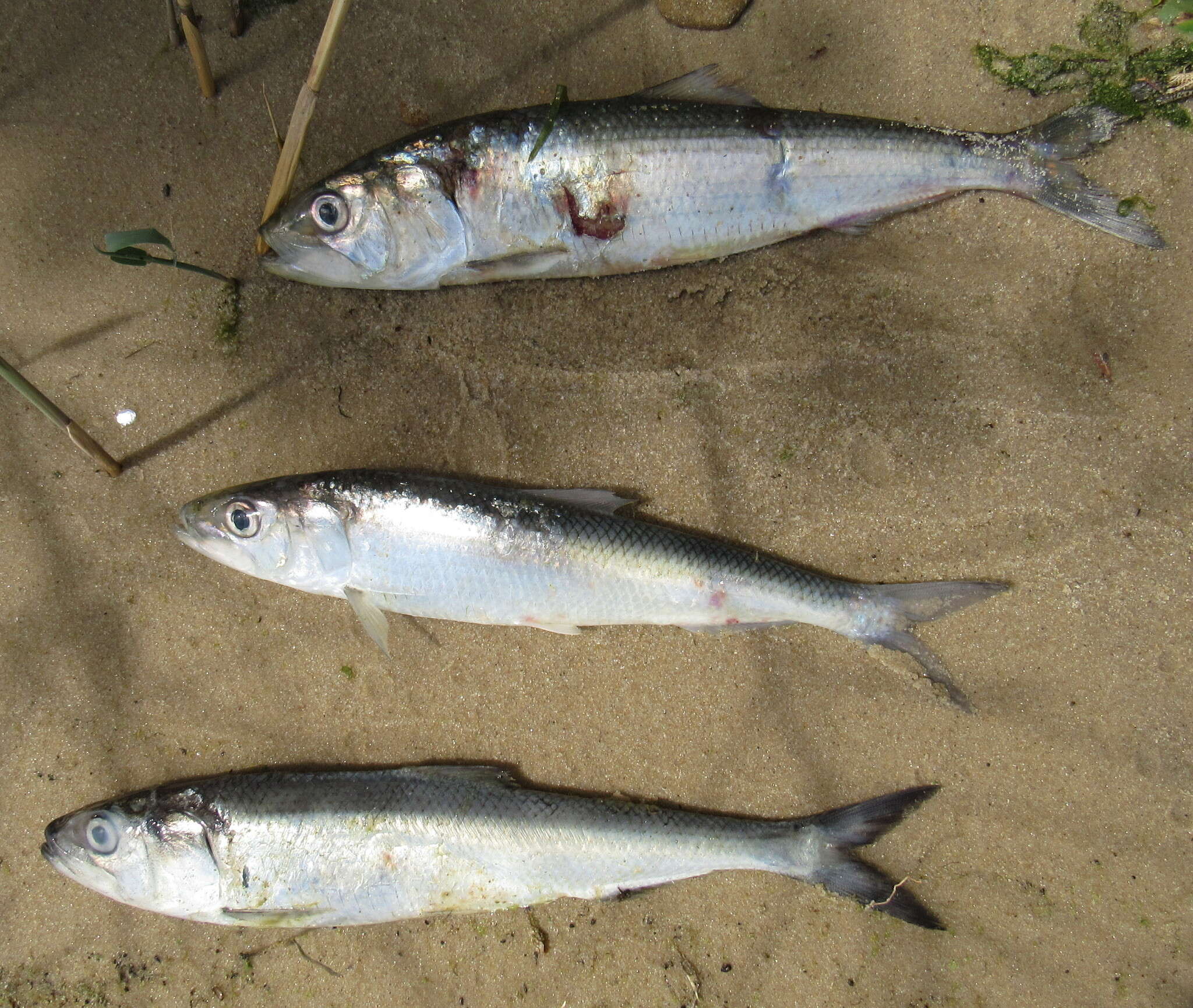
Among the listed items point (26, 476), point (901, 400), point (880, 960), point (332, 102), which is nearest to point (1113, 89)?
point (901, 400)

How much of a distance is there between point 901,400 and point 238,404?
3158mm

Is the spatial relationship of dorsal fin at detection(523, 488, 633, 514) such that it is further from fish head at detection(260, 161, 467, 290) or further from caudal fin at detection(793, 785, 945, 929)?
caudal fin at detection(793, 785, 945, 929)

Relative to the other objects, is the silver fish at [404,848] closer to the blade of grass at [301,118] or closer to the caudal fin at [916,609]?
the caudal fin at [916,609]

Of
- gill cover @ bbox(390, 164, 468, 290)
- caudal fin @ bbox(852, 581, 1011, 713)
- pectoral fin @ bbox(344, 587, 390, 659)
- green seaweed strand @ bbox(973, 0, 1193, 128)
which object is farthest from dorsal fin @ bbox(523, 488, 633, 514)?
green seaweed strand @ bbox(973, 0, 1193, 128)

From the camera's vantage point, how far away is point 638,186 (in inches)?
129

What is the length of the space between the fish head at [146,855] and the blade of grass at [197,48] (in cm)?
328

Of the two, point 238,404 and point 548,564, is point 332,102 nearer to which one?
point 238,404

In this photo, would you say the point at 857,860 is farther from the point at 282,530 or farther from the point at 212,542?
the point at 212,542

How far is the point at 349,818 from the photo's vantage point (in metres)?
3.25

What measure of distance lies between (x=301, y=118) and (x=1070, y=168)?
3.45 meters

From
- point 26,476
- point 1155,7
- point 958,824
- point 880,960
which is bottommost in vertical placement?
point 880,960

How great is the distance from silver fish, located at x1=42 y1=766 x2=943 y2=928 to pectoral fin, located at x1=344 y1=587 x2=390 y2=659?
0.67m

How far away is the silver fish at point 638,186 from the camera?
10.7ft

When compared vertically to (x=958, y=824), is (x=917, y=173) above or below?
above
